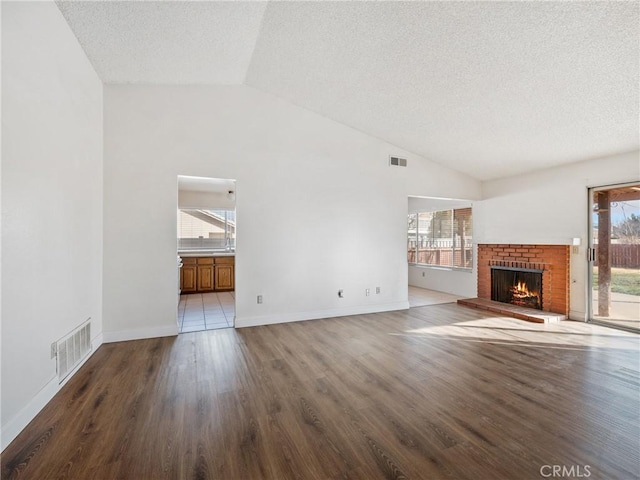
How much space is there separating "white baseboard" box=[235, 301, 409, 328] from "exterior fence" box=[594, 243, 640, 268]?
3.13 metres

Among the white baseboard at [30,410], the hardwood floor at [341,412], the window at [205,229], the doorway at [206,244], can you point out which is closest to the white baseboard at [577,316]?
the hardwood floor at [341,412]

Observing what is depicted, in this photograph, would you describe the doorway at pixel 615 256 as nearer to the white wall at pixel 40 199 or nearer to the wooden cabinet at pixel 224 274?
the white wall at pixel 40 199

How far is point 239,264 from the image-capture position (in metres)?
4.21

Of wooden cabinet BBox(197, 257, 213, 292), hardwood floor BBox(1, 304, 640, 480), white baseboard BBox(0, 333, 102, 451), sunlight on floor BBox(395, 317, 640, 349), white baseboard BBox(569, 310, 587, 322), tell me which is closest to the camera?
hardwood floor BBox(1, 304, 640, 480)

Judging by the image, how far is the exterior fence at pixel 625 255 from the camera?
4.07 m

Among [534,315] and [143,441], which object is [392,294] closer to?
[534,315]

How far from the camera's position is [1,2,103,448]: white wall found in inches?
72.2

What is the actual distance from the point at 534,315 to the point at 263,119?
5292mm

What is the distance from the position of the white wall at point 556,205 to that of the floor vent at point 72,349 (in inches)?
263

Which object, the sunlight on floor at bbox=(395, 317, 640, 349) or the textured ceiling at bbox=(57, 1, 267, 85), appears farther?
the sunlight on floor at bbox=(395, 317, 640, 349)

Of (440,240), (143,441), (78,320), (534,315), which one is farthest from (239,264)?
(440,240)

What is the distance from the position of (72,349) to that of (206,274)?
425 cm

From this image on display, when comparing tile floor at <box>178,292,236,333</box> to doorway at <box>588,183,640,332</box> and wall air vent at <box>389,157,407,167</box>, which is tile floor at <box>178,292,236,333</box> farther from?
doorway at <box>588,183,640,332</box>

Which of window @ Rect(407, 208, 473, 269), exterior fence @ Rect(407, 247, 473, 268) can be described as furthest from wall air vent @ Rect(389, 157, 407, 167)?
exterior fence @ Rect(407, 247, 473, 268)
